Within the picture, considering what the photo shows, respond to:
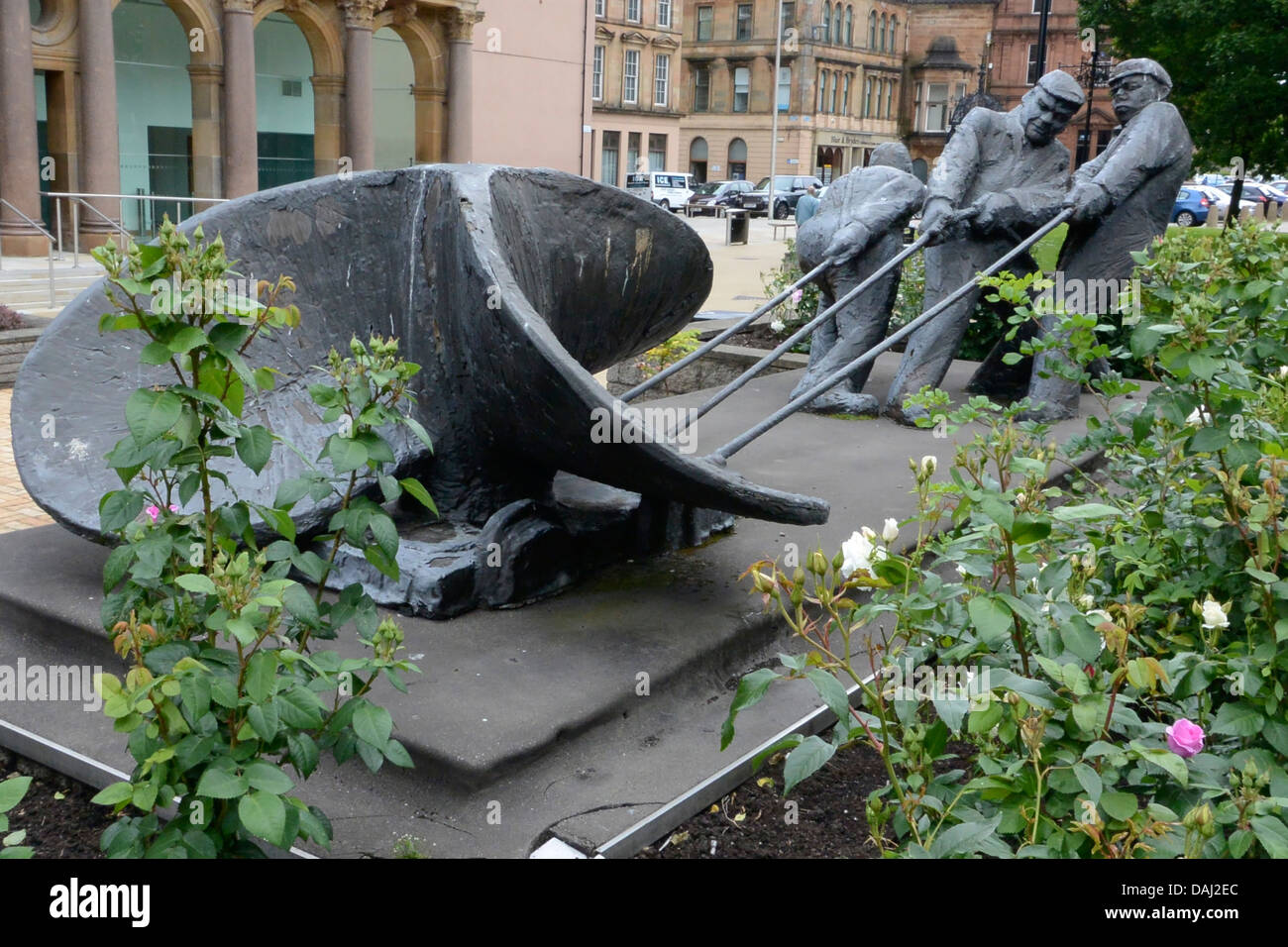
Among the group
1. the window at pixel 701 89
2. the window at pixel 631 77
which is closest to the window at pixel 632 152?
the window at pixel 631 77

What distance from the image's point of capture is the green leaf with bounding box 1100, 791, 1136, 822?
79.9 inches

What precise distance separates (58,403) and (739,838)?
9.08ft

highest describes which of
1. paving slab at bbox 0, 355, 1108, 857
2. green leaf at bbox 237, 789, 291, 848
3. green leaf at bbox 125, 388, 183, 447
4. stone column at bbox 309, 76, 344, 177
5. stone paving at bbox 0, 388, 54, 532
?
stone column at bbox 309, 76, 344, 177

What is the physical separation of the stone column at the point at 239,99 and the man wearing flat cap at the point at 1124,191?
48.9ft

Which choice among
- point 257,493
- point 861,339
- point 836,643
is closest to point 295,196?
point 257,493

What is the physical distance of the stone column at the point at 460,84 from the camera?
24.3 m

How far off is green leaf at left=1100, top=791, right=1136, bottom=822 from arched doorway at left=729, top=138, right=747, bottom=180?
203 ft

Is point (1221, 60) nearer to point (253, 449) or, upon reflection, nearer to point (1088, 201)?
point (1088, 201)

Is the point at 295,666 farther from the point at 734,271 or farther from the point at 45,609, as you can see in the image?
the point at 734,271

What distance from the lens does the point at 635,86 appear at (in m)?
53.4

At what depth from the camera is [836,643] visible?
4344 millimetres

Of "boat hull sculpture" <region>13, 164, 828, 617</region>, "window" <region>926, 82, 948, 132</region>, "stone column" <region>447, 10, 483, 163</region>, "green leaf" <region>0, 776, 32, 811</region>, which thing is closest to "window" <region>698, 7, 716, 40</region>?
"window" <region>926, 82, 948, 132</region>

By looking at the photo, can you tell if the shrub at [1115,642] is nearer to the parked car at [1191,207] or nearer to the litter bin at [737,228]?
the litter bin at [737,228]

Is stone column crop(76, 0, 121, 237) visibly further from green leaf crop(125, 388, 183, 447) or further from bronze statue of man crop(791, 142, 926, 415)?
green leaf crop(125, 388, 183, 447)
